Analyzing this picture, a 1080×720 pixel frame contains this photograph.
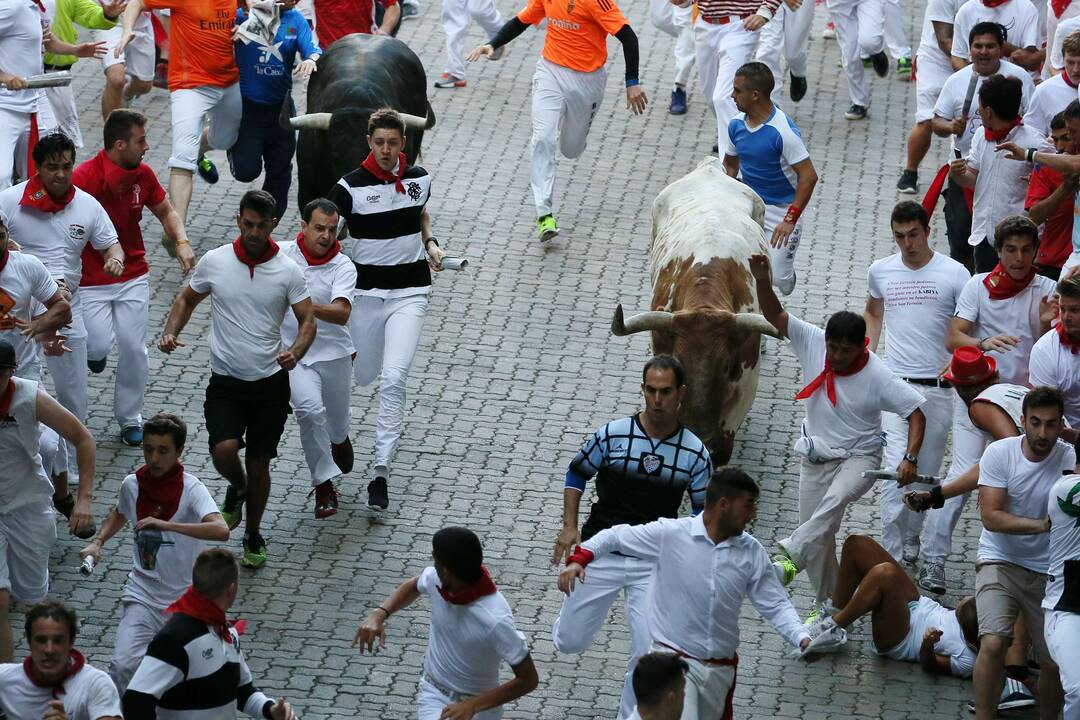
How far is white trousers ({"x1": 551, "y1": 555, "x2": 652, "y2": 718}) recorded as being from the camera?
8.02m

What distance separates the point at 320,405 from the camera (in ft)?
35.0

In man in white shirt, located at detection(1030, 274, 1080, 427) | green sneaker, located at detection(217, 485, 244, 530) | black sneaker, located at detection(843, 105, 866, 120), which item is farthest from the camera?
black sneaker, located at detection(843, 105, 866, 120)

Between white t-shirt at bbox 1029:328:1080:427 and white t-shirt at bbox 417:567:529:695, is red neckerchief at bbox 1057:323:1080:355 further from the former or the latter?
white t-shirt at bbox 417:567:529:695

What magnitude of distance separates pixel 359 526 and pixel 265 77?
4.84 m

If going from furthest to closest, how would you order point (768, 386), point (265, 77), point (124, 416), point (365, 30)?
point (365, 30) < point (265, 77) < point (768, 386) < point (124, 416)

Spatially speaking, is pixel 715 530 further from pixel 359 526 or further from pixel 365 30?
pixel 365 30

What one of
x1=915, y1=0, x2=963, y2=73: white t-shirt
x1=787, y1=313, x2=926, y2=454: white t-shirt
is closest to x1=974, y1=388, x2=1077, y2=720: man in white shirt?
x1=787, y1=313, x2=926, y2=454: white t-shirt

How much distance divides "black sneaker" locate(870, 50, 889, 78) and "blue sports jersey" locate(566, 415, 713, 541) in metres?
10.5

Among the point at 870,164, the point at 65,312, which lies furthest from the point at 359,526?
the point at 870,164

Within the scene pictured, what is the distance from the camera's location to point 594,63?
1495cm

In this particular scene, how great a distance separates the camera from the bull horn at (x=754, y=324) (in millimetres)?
10422

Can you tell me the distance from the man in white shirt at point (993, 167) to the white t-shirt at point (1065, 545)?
3739 mm

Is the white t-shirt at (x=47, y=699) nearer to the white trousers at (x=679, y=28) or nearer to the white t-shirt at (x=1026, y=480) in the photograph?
the white t-shirt at (x=1026, y=480)

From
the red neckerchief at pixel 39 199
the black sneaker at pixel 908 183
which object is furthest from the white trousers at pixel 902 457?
the black sneaker at pixel 908 183
